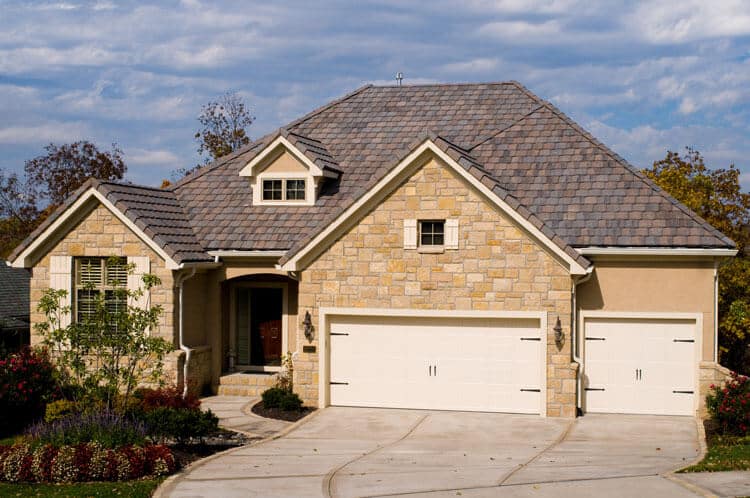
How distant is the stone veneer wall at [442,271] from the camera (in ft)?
59.9

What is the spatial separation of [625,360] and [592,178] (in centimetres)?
427

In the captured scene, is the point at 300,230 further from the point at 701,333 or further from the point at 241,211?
the point at 701,333

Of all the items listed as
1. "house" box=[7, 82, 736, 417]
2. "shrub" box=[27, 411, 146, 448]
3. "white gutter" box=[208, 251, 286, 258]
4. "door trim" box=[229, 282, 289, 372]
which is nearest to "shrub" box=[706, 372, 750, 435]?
"house" box=[7, 82, 736, 417]

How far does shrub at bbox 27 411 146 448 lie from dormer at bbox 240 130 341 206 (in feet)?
30.1

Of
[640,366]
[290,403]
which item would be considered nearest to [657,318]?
[640,366]

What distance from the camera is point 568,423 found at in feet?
58.6

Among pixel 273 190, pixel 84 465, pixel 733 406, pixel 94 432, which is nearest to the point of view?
pixel 84 465

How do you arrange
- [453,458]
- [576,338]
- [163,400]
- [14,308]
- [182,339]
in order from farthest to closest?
[14,308] → [182,339] → [576,338] → [163,400] → [453,458]

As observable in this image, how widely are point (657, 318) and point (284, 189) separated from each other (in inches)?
375

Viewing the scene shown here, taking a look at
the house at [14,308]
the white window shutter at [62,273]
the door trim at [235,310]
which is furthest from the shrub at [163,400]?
the house at [14,308]

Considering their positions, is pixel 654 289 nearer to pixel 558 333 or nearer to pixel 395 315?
pixel 558 333

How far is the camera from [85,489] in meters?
12.7

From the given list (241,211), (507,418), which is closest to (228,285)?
(241,211)

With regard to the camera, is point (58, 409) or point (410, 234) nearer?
point (58, 409)
